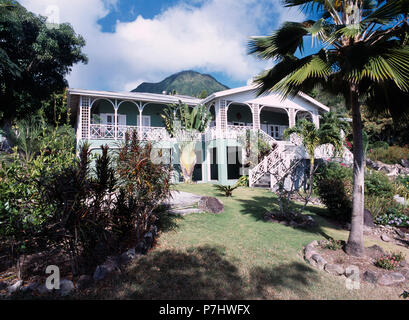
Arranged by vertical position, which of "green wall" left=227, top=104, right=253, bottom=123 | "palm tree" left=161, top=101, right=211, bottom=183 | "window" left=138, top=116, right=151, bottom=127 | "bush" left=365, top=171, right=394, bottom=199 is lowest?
"bush" left=365, top=171, right=394, bottom=199

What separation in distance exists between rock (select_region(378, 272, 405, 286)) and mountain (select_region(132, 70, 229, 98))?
5744 inches

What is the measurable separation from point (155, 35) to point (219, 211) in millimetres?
10062

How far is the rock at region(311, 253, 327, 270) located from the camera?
5.14 m

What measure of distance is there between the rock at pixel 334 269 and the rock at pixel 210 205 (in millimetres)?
4198

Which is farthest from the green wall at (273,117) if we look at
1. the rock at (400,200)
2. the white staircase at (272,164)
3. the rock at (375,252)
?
the rock at (375,252)

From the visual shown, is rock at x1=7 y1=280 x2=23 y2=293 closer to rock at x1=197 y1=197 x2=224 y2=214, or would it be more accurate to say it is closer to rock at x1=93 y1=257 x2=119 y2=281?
rock at x1=93 y1=257 x2=119 y2=281

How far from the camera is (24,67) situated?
20375 millimetres

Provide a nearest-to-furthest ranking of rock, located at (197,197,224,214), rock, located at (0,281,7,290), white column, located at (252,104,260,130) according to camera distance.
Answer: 1. rock, located at (0,281,7,290)
2. rock, located at (197,197,224,214)
3. white column, located at (252,104,260,130)

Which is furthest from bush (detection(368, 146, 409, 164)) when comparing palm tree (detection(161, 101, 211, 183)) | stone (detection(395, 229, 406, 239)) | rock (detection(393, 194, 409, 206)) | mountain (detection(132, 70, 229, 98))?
mountain (detection(132, 70, 229, 98))

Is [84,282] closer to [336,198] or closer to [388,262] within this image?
[388,262]

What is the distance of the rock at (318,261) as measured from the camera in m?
5.14

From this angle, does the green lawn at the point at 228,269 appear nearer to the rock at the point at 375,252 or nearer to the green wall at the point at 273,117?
the rock at the point at 375,252

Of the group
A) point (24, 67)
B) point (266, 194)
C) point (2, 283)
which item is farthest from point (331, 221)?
point (24, 67)

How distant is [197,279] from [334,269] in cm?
310
